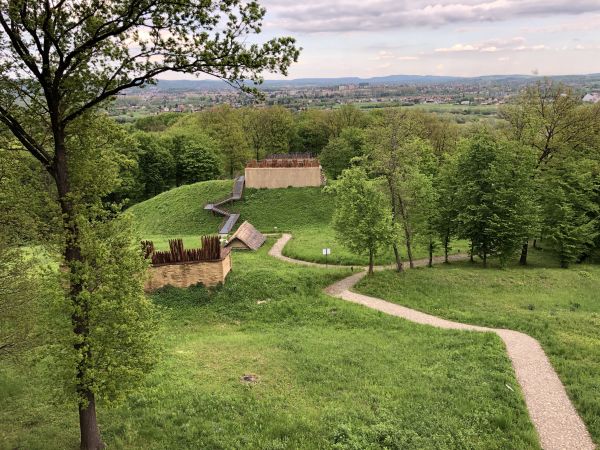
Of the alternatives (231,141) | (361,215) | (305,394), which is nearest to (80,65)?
(305,394)

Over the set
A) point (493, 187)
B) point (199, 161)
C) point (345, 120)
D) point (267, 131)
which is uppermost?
point (345, 120)

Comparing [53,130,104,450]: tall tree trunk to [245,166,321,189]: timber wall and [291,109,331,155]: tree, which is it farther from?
[291,109,331,155]: tree

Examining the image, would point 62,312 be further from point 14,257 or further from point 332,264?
Result: point 332,264

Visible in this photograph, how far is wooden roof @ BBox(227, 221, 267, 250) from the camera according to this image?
33500 millimetres

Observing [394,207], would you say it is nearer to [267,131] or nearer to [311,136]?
[267,131]

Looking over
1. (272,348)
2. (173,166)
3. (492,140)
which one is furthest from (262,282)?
(173,166)

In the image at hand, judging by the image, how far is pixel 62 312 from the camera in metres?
9.50

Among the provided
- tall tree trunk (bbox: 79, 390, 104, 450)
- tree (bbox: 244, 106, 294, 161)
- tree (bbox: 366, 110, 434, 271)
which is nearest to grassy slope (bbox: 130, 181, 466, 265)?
tree (bbox: 366, 110, 434, 271)

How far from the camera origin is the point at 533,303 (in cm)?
2273

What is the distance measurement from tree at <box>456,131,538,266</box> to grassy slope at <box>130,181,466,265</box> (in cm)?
788

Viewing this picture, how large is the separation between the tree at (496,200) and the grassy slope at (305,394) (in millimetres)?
12950

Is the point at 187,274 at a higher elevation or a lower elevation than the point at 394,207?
lower

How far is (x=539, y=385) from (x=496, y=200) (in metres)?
18.2

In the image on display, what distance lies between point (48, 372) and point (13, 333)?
130cm
